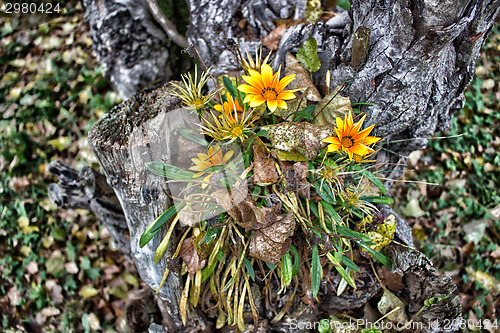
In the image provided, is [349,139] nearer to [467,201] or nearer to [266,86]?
[266,86]

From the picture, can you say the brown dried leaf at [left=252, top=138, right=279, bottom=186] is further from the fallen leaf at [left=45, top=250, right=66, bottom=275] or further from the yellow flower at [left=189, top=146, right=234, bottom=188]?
the fallen leaf at [left=45, top=250, right=66, bottom=275]

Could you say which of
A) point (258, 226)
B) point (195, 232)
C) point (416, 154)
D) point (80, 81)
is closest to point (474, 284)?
point (416, 154)

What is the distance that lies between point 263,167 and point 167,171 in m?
0.45

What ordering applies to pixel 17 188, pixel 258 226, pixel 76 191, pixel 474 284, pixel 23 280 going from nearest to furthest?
1. pixel 258 226
2. pixel 76 191
3. pixel 474 284
4. pixel 23 280
5. pixel 17 188

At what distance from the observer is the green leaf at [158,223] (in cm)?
142

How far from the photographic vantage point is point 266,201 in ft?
4.61

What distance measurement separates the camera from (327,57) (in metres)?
1.59

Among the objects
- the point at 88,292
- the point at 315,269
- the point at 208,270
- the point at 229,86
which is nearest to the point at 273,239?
the point at 315,269

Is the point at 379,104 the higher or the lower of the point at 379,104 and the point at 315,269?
the higher

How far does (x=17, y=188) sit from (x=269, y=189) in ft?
8.06

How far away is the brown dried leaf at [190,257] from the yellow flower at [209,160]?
327 millimetres

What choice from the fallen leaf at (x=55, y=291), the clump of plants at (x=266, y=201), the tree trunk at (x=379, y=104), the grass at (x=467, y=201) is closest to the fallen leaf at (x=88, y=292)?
the fallen leaf at (x=55, y=291)

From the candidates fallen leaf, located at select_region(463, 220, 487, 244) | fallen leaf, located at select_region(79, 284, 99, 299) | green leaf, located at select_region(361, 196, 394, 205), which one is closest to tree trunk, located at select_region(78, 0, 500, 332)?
green leaf, located at select_region(361, 196, 394, 205)

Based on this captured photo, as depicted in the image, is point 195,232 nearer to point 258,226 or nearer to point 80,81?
point 258,226
